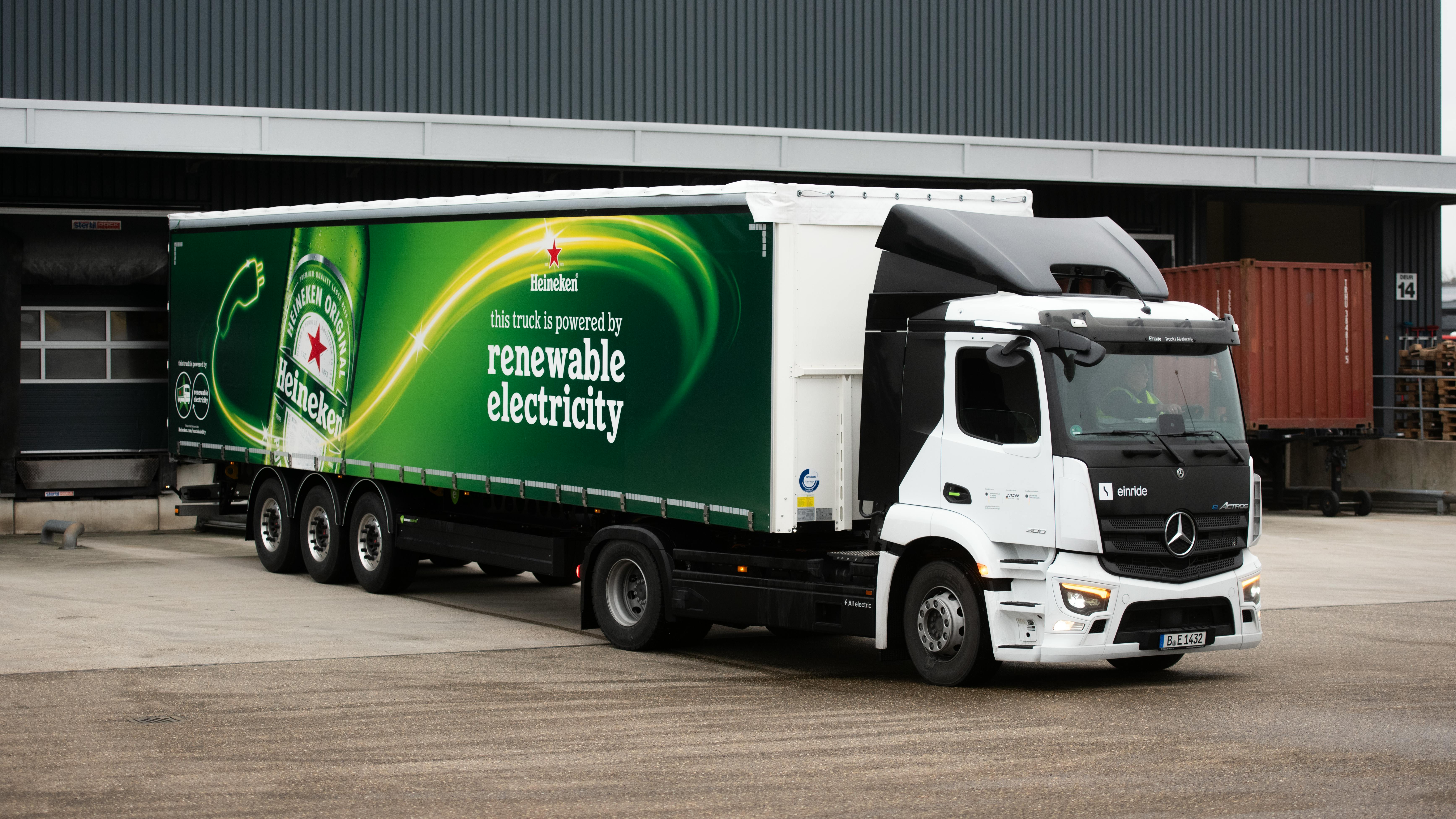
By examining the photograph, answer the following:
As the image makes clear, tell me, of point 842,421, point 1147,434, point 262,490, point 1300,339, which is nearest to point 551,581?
point 262,490

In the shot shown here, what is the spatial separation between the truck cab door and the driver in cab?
0.49 meters

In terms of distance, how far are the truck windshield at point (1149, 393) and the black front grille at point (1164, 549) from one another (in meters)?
0.58

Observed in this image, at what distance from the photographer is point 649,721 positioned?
9.89m

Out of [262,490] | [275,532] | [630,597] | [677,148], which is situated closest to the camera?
[630,597]

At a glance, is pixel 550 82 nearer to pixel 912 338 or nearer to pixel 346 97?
pixel 346 97

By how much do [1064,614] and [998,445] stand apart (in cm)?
116

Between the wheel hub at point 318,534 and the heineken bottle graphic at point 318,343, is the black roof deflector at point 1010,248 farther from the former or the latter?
the wheel hub at point 318,534

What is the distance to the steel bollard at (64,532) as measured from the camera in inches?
798

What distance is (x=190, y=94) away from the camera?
23422 mm

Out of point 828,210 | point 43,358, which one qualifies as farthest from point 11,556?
point 828,210

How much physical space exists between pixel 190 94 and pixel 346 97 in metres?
2.18

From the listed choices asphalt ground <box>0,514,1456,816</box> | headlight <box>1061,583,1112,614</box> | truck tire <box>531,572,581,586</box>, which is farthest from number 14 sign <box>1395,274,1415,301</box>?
headlight <box>1061,583,1112,614</box>

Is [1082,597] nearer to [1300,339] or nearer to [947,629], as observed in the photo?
[947,629]

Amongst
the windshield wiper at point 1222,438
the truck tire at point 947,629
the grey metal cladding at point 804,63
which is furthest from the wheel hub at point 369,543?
the grey metal cladding at point 804,63
